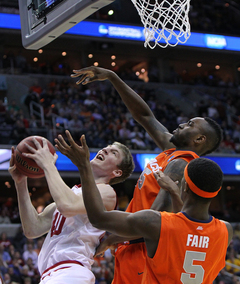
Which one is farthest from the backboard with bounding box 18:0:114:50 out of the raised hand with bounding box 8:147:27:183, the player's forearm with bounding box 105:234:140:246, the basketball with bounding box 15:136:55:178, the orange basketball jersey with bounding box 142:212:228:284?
the player's forearm with bounding box 105:234:140:246

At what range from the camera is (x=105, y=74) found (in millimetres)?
3619

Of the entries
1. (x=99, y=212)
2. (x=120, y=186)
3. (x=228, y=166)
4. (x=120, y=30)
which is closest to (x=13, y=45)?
(x=120, y=30)

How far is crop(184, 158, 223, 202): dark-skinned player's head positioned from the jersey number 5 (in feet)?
1.02

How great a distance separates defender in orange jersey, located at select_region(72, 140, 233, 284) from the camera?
2273 millimetres

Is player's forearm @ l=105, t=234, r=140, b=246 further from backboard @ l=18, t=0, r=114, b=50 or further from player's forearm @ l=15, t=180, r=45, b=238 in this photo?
backboard @ l=18, t=0, r=114, b=50

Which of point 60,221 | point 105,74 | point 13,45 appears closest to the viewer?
point 60,221

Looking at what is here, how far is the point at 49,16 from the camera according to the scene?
316cm

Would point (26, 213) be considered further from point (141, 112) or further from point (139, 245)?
point (141, 112)

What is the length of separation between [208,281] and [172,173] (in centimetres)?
76

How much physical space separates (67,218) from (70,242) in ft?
0.62

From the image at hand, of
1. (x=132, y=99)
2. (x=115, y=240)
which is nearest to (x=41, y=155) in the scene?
(x=115, y=240)

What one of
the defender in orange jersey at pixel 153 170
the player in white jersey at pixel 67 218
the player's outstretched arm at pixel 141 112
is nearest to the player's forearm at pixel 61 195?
the player in white jersey at pixel 67 218

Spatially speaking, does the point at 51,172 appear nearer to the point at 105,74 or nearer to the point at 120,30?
the point at 105,74

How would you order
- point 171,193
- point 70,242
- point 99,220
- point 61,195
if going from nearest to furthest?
point 99,220 < point 171,193 < point 61,195 < point 70,242
